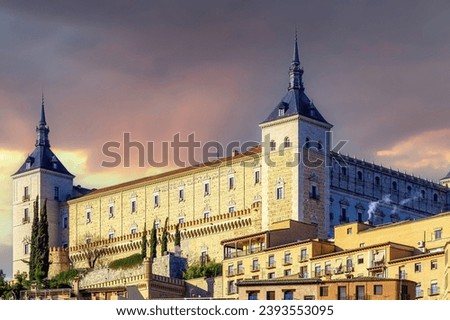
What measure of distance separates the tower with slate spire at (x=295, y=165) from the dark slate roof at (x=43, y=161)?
81.6ft

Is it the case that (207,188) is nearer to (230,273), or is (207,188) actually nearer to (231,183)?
(231,183)

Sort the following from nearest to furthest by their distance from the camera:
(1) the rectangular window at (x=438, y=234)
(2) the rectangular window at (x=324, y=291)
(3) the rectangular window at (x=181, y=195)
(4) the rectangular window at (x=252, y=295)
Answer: (2) the rectangular window at (x=324, y=291)
(4) the rectangular window at (x=252, y=295)
(1) the rectangular window at (x=438, y=234)
(3) the rectangular window at (x=181, y=195)

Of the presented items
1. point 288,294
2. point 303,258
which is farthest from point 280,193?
point 288,294

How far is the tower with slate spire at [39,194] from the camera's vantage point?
112875mm

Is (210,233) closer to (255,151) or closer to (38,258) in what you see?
(255,151)

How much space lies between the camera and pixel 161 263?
298 ft

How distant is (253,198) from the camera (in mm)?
97000

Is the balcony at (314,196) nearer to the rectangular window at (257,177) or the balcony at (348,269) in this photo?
the rectangular window at (257,177)

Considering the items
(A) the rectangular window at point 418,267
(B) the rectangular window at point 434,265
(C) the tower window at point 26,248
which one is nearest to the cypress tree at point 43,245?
(C) the tower window at point 26,248

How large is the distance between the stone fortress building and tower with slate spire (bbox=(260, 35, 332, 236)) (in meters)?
0.06

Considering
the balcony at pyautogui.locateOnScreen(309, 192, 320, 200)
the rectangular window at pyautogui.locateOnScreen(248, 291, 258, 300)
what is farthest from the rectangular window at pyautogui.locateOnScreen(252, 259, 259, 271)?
the balcony at pyautogui.locateOnScreen(309, 192, 320, 200)
